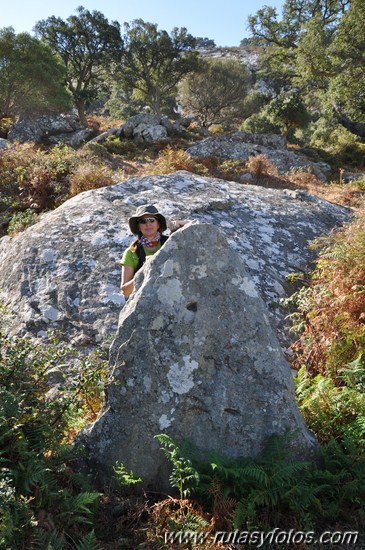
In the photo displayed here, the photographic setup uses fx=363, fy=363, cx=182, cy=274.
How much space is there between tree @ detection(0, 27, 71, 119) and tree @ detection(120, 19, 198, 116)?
11.6 metres

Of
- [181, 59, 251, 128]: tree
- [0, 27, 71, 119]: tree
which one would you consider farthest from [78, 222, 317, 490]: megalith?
[181, 59, 251, 128]: tree

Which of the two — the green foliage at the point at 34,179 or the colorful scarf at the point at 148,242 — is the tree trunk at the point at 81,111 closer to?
the green foliage at the point at 34,179

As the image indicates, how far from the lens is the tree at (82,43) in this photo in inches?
1324

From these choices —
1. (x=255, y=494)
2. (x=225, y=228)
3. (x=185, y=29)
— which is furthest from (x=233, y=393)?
(x=185, y=29)

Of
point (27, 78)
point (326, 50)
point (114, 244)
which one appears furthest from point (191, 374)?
point (27, 78)

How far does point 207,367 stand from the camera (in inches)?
126

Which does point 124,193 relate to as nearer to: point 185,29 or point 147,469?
point 147,469

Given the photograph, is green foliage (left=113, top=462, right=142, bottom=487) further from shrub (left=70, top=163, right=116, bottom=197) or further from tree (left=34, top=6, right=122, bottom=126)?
tree (left=34, top=6, right=122, bottom=126)

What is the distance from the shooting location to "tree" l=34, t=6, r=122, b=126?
33625 mm

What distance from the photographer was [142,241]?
15.1ft

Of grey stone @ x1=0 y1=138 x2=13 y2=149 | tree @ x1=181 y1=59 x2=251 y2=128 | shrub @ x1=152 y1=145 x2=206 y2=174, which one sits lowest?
shrub @ x1=152 y1=145 x2=206 y2=174

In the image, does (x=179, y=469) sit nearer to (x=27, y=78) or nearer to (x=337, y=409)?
(x=337, y=409)

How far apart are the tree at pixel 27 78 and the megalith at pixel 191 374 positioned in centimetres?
2734

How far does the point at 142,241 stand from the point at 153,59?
38233 mm
